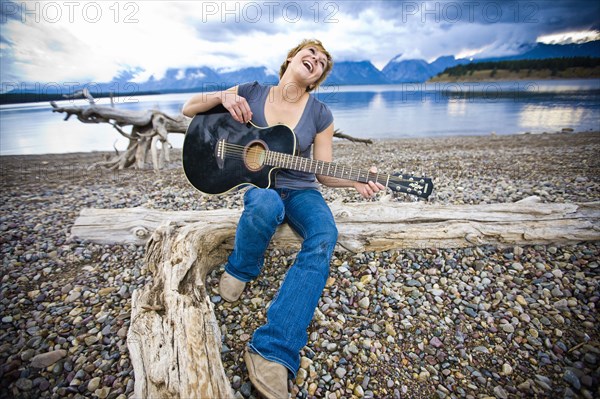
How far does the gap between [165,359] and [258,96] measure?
3060mm

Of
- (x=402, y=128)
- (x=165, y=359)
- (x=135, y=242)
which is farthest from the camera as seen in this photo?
(x=402, y=128)

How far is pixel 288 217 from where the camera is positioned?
3506 millimetres

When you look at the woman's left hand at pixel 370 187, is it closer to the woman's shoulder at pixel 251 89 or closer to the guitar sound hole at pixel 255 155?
the guitar sound hole at pixel 255 155

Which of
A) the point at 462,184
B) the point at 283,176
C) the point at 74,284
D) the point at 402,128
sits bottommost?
the point at 74,284

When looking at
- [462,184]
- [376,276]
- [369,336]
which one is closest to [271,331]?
[369,336]

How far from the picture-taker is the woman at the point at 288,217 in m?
2.36

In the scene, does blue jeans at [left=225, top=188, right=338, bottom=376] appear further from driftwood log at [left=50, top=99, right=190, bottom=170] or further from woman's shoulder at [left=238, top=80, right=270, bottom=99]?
driftwood log at [left=50, top=99, right=190, bottom=170]

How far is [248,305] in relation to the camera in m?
3.20

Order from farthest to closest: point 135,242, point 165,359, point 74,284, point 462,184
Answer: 1. point 462,184
2. point 135,242
3. point 74,284
4. point 165,359

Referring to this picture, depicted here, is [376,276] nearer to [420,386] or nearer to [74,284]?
[420,386]

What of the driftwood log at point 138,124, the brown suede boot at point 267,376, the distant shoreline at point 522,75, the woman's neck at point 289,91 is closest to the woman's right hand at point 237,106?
the woman's neck at point 289,91

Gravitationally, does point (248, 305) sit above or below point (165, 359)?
below

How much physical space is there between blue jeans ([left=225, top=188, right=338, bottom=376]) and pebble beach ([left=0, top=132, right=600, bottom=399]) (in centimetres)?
32

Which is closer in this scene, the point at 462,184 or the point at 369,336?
the point at 369,336
